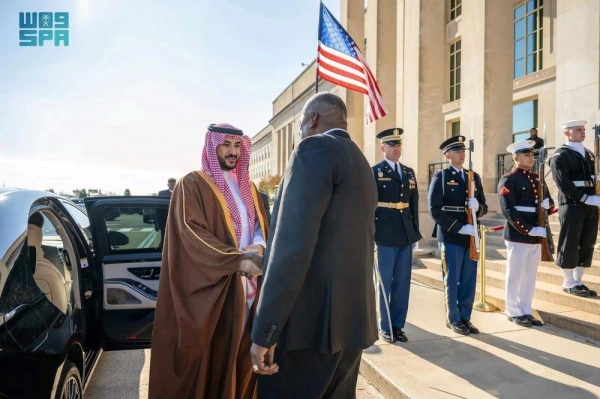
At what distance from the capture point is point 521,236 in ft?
16.9

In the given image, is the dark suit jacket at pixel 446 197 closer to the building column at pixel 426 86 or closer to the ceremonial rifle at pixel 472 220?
the ceremonial rifle at pixel 472 220

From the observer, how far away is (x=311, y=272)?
1862 millimetres

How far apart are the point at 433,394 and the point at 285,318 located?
2198mm

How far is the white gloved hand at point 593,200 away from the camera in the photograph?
5.34 metres

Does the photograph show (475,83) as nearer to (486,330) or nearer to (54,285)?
(486,330)

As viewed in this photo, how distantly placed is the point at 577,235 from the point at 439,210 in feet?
6.34

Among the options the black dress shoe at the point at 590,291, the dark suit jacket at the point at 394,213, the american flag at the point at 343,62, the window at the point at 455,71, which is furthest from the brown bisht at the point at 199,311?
the window at the point at 455,71

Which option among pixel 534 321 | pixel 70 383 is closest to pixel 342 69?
pixel 534 321

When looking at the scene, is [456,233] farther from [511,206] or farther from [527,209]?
[527,209]

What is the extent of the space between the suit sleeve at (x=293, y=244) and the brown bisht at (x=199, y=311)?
0.90 m

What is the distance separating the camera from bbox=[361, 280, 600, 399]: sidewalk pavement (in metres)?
3.41

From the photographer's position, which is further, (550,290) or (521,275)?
(550,290)

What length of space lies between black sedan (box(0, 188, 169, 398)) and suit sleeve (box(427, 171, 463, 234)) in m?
3.08

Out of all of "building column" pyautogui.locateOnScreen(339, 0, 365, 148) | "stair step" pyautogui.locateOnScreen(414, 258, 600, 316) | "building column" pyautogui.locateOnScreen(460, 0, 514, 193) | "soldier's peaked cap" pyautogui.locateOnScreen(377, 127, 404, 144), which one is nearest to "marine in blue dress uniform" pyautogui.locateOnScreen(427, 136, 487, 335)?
"soldier's peaked cap" pyautogui.locateOnScreen(377, 127, 404, 144)
